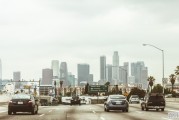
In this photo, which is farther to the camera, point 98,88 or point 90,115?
point 98,88

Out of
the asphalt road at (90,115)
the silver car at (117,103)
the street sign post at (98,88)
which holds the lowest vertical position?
the asphalt road at (90,115)

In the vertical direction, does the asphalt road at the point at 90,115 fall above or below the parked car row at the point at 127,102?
below

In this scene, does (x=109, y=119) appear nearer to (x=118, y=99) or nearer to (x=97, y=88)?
(x=118, y=99)

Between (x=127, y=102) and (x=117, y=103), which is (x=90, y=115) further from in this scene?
(x=127, y=102)

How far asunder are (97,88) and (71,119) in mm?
88291

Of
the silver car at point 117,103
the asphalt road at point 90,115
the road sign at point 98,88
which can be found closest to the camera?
the asphalt road at point 90,115

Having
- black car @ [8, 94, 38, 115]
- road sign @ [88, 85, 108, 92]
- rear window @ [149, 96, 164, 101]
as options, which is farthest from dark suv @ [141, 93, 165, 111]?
road sign @ [88, 85, 108, 92]

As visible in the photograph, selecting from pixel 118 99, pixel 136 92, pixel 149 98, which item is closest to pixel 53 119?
pixel 118 99

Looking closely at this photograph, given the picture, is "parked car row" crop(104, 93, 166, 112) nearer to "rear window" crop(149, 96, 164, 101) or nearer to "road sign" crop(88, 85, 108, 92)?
"rear window" crop(149, 96, 164, 101)

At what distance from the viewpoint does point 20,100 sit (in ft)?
97.7

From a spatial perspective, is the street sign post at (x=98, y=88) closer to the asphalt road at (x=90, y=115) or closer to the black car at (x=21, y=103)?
the asphalt road at (x=90, y=115)

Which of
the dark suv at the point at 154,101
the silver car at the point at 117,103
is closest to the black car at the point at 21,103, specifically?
the silver car at the point at 117,103

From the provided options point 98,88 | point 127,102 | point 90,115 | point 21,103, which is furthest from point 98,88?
point 21,103

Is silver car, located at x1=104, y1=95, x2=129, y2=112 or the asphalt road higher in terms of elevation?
silver car, located at x1=104, y1=95, x2=129, y2=112
